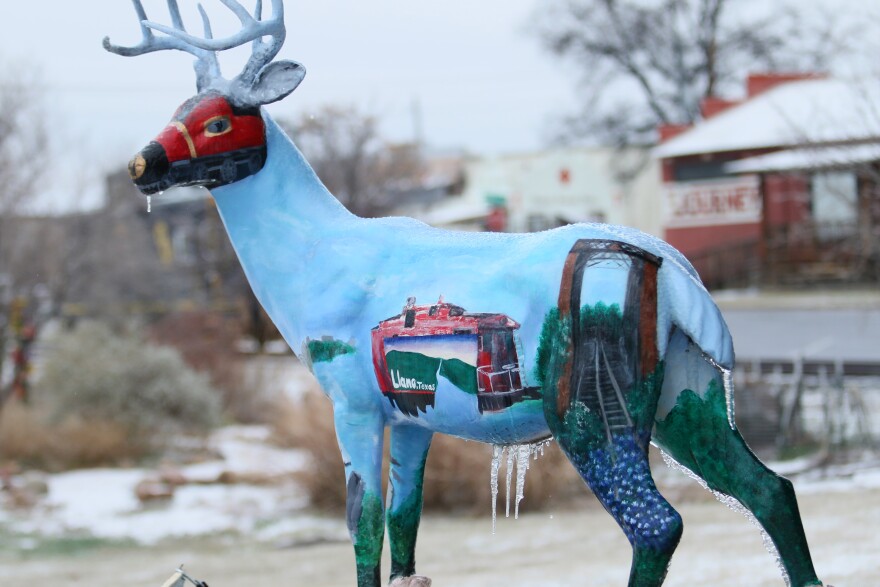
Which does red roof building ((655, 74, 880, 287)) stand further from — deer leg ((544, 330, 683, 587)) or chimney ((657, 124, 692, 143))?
deer leg ((544, 330, 683, 587))

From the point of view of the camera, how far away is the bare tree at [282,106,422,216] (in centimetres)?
2878

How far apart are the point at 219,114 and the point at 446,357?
133cm

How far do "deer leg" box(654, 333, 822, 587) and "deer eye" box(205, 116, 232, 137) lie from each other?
1.90 m

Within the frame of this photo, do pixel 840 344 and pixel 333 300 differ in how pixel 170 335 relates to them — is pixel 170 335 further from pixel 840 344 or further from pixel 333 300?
pixel 333 300

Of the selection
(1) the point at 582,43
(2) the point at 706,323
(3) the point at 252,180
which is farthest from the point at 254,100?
(1) the point at 582,43

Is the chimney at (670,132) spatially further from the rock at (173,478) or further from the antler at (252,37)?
the antler at (252,37)

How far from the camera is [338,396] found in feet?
13.8

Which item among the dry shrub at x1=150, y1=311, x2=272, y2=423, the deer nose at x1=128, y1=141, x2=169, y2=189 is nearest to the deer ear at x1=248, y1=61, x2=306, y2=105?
the deer nose at x1=128, y1=141, x2=169, y2=189

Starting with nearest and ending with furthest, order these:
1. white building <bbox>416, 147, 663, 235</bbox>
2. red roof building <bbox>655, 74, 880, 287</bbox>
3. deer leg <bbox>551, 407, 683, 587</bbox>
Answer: deer leg <bbox>551, 407, 683, 587</bbox> → red roof building <bbox>655, 74, 880, 287</bbox> → white building <bbox>416, 147, 663, 235</bbox>

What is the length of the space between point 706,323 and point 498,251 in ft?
2.65

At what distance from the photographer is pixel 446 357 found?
3.91 meters

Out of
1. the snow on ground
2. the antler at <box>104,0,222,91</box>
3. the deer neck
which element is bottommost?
the snow on ground

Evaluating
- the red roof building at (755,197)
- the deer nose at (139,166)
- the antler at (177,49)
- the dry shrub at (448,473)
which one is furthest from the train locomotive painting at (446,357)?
the red roof building at (755,197)

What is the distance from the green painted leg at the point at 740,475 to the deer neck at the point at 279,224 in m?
1.49
